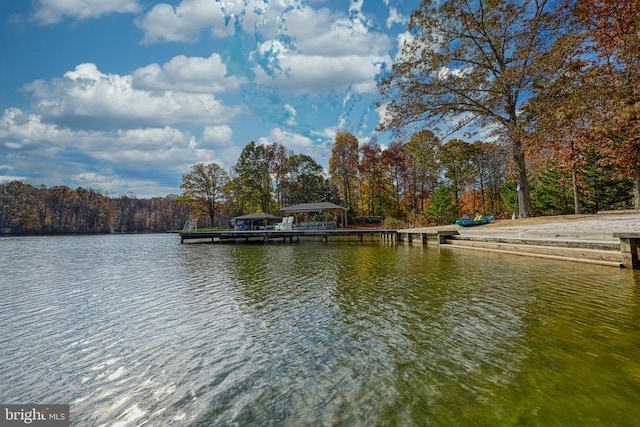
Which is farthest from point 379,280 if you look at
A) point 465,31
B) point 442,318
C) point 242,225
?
point 242,225

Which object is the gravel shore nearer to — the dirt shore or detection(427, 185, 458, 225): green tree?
the dirt shore

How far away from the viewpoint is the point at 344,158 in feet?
137

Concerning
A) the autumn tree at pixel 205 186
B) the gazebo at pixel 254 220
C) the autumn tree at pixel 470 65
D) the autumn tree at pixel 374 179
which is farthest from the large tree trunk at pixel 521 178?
the autumn tree at pixel 205 186

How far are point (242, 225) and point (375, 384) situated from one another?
35.7 metres

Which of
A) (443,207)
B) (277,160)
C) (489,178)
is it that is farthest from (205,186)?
(489,178)

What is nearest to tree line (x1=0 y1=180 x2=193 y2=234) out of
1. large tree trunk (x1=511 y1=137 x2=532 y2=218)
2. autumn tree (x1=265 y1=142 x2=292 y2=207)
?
autumn tree (x1=265 y1=142 x2=292 y2=207)

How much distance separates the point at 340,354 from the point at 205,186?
1956 inches

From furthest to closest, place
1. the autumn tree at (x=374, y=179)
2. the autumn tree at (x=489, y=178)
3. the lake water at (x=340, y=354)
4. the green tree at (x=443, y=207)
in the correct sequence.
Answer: the autumn tree at (x=374, y=179) < the autumn tree at (x=489, y=178) < the green tree at (x=443, y=207) < the lake water at (x=340, y=354)

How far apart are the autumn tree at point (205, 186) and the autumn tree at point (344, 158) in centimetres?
1976

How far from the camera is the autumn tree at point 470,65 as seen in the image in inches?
618

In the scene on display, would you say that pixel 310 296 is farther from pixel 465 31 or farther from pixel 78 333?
pixel 465 31

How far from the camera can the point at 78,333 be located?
16.6 feet

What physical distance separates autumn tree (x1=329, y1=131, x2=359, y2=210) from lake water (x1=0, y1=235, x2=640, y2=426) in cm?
3473

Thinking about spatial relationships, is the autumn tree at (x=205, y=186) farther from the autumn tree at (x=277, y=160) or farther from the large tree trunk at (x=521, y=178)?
the large tree trunk at (x=521, y=178)
